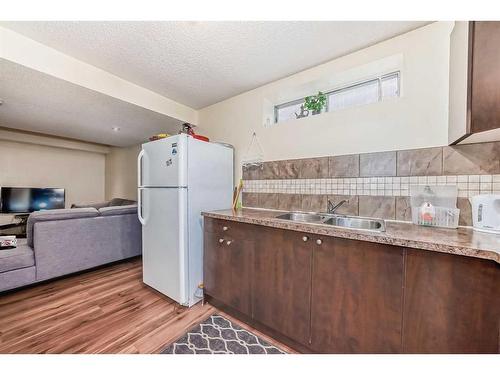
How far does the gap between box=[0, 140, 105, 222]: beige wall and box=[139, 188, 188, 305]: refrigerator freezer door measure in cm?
409

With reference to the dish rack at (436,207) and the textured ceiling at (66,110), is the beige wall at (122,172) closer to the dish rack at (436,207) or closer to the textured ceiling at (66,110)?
the textured ceiling at (66,110)

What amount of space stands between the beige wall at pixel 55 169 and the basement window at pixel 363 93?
559 centimetres

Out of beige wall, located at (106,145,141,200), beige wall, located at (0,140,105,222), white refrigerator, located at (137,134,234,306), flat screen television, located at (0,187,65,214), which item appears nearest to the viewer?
white refrigerator, located at (137,134,234,306)

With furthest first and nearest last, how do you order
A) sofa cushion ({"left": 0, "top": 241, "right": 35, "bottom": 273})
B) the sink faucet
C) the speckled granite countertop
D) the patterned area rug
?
sofa cushion ({"left": 0, "top": 241, "right": 35, "bottom": 273}) → the sink faucet → the patterned area rug → the speckled granite countertop

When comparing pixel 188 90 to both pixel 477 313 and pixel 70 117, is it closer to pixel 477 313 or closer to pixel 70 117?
pixel 70 117

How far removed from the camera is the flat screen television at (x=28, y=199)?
3.93 m

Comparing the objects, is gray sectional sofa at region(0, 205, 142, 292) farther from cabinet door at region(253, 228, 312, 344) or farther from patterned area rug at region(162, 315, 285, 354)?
cabinet door at region(253, 228, 312, 344)

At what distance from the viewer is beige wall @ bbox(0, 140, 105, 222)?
13.4 ft

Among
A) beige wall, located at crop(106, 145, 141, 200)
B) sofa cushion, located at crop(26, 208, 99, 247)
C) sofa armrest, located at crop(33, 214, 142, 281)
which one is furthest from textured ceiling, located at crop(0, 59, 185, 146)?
sofa armrest, located at crop(33, 214, 142, 281)

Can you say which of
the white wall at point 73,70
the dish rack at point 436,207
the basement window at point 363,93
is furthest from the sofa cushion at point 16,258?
the dish rack at point 436,207

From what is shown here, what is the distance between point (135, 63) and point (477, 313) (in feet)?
9.19
